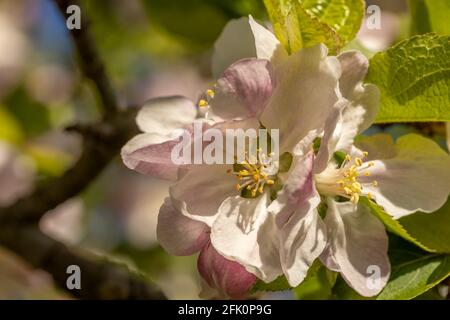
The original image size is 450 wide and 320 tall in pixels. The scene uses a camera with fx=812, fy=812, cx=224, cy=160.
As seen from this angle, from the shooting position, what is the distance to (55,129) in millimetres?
1844

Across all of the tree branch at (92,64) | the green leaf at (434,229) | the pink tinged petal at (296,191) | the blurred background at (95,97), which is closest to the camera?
the pink tinged petal at (296,191)

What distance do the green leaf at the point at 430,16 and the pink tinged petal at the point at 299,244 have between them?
0.31 meters

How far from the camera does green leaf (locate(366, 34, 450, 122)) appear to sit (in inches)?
30.5

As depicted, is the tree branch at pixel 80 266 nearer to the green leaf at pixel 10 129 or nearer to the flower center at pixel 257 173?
the flower center at pixel 257 173

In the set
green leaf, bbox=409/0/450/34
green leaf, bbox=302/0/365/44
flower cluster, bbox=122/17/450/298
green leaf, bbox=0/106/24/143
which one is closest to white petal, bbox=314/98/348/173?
flower cluster, bbox=122/17/450/298

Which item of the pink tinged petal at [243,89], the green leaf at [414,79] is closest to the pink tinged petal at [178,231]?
the pink tinged petal at [243,89]

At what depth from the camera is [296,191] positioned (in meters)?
0.70

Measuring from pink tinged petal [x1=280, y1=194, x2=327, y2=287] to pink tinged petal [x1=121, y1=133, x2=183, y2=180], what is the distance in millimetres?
123

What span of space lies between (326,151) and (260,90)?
83 mm

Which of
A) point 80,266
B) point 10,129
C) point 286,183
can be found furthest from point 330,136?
point 10,129

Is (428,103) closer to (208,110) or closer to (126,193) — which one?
(208,110)

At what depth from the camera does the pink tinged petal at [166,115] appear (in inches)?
33.7

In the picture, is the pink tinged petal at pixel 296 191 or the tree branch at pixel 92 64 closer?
the pink tinged petal at pixel 296 191

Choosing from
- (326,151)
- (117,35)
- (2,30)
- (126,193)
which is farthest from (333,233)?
(2,30)
